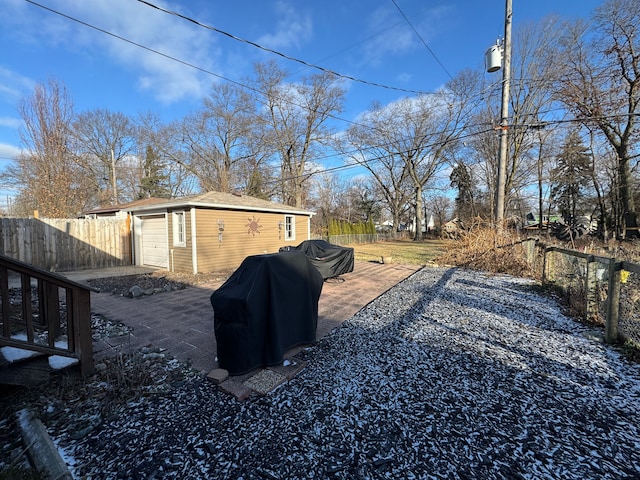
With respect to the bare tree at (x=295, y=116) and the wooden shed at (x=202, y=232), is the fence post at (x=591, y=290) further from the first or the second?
the bare tree at (x=295, y=116)

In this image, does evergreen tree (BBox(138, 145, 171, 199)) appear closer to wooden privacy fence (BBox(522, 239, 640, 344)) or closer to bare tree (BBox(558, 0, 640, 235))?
wooden privacy fence (BBox(522, 239, 640, 344))

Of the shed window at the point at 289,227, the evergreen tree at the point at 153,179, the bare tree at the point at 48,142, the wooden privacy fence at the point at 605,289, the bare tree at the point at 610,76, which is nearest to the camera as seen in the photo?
the wooden privacy fence at the point at 605,289

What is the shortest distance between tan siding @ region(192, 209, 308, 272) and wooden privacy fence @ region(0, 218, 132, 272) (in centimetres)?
420

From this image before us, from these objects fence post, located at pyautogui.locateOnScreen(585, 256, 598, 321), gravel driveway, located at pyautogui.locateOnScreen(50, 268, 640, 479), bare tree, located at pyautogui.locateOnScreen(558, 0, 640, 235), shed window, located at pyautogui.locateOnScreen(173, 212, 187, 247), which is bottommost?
gravel driveway, located at pyautogui.locateOnScreen(50, 268, 640, 479)

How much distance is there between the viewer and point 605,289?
4.29m

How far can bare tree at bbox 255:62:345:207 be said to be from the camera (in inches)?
866

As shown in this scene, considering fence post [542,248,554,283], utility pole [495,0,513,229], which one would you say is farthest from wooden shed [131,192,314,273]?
fence post [542,248,554,283]

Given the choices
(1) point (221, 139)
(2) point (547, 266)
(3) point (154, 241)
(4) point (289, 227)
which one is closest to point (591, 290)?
(2) point (547, 266)

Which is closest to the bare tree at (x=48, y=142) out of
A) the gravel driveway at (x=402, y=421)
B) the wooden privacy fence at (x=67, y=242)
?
the wooden privacy fence at (x=67, y=242)

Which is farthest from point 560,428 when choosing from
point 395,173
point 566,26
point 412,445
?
point 395,173

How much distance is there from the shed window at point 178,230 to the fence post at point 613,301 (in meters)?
10.1

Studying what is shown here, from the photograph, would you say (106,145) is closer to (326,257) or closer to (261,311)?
(326,257)

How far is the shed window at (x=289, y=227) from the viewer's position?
1268 centimetres

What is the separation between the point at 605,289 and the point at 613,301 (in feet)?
3.29
